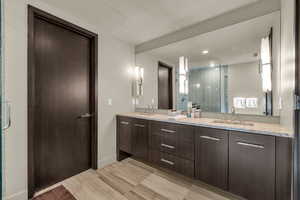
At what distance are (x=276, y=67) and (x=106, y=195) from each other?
2.56m

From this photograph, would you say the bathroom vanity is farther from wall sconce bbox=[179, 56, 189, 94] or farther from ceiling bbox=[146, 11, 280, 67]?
ceiling bbox=[146, 11, 280, 67]

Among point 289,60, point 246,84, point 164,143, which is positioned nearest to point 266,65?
point 246,84

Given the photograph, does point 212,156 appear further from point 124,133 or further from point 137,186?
point 124,133

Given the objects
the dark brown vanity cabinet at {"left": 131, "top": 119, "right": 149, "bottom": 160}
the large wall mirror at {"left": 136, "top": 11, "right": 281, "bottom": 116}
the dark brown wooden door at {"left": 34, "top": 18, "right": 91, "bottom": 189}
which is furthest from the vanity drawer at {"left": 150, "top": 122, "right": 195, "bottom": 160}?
the dark brown wooden door at {"left": 34, "top": 18, "right": 91, "bottom": 189}

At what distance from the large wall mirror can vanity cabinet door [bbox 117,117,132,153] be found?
72 centimetres

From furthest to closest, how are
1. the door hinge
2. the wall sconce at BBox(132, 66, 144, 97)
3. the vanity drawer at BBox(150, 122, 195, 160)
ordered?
the wall sconce at BBox(132, 66, 144, 97), the vanity drawer at BBox(150, 122, 195, 160), the door hinge

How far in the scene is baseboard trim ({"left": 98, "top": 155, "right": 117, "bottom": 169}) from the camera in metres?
2.23

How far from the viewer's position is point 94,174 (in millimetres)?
2049

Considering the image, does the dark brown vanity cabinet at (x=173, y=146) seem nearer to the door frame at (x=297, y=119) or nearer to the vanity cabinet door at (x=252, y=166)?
the vanity cabinet door at (x=252, y=166)

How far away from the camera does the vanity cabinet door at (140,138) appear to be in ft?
6.99

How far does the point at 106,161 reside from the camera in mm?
2324

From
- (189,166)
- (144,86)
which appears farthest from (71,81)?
(189,166)

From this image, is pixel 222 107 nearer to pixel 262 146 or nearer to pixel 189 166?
pixel 262 146

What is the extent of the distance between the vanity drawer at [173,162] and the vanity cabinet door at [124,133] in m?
0.52
